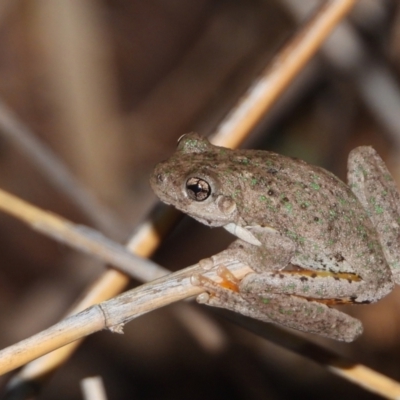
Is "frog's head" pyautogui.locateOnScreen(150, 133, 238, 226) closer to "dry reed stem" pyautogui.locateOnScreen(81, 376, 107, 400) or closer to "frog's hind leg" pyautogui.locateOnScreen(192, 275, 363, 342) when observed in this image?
"frog's hind leg" pyautogui.locateOnScreen(192, 275, 363, 342)

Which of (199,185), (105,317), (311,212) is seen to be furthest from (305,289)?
(105,317)

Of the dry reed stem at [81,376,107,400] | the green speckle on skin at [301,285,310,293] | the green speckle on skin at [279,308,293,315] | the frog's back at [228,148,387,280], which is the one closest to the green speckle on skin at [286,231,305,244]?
the frog's back at [228,148,387,280]

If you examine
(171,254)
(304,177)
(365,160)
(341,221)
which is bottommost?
(341,221)

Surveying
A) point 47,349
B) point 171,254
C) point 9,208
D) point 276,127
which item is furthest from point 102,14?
point 47,349

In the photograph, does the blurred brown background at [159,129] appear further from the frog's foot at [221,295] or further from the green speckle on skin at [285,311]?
the green speckle on skin at [285,311]

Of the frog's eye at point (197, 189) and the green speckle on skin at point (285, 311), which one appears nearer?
the green speckle on skin at point (285, 311)

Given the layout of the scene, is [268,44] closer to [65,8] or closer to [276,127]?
[276,127]

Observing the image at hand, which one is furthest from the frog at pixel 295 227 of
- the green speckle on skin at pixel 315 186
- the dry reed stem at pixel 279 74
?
the dry reed stem at pixel 279 74
